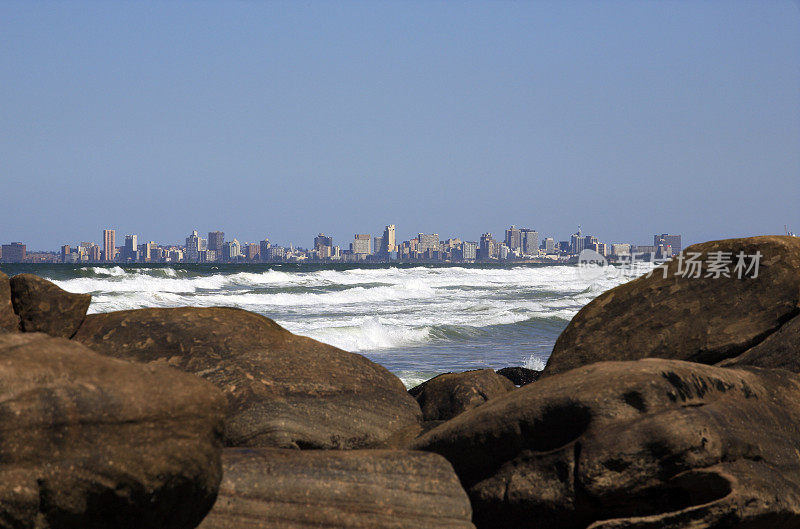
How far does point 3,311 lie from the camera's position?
512 centimetres

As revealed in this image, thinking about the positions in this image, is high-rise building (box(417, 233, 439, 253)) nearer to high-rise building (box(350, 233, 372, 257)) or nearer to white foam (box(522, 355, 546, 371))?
high-rise building (box(350, 233, 372, 257))

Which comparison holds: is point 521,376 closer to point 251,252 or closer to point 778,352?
point 778,352

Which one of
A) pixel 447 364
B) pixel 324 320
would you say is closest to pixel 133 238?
pixel 324 320

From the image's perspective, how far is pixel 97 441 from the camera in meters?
2.77

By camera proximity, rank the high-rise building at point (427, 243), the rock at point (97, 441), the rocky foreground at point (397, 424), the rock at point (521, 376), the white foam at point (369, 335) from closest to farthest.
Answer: the rock at point (97, 441) → the rocky foreground at point (397, 424) → the rock at point (521, 376) → the white foam at point (369, 335) → the high-rise building at point (427, 243)

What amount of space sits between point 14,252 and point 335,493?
137 m

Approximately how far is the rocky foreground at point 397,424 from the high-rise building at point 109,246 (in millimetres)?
150135

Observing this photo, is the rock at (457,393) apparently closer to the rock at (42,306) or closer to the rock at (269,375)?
the rock at (269,375)

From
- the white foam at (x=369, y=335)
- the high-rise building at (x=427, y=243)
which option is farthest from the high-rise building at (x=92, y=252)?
the white foam at (x=369, y=335)

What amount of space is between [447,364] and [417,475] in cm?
811

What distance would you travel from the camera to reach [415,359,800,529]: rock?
11.3 ft

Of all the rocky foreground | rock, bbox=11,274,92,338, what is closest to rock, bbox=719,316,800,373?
the rocky foreground

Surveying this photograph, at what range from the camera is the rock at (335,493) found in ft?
11.1

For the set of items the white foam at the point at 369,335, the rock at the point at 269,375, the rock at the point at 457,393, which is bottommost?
the white foam at the point at 369,335
